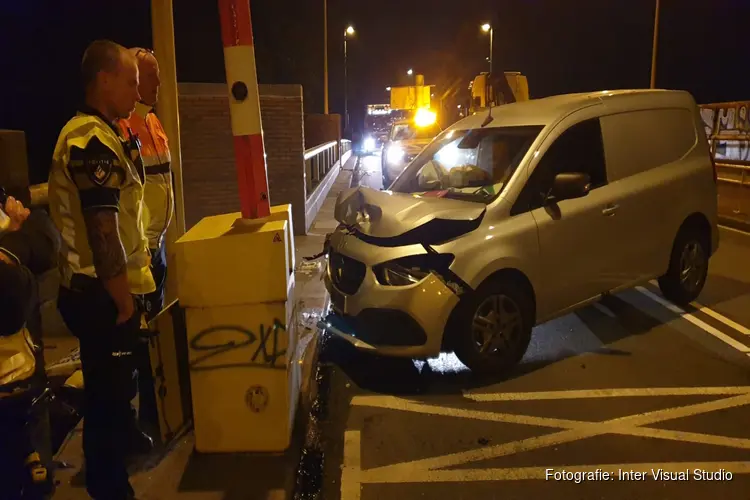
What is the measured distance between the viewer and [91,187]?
282 cm

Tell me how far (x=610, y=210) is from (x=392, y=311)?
2.17m

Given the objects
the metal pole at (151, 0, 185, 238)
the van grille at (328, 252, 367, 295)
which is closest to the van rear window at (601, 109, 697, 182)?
the van grille at (328, 252, 367, 295)

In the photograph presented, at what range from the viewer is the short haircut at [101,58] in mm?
2980

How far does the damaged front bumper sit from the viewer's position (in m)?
4.72

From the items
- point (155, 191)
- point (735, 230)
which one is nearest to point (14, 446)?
point (155, 191)

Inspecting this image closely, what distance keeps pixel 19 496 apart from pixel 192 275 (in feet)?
4.20

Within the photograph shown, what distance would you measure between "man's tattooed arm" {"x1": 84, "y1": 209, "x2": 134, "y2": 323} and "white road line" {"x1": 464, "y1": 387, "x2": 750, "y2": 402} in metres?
2.80

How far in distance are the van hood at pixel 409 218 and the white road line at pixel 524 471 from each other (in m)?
1.69

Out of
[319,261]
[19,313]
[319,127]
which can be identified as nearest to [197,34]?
[319,127]

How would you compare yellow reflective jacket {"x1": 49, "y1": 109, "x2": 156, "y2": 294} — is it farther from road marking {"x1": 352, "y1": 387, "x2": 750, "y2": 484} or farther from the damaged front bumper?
the damaged front bumper

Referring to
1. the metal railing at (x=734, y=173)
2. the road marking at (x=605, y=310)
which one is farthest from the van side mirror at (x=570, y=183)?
the metal railing at (x=734, y=173)

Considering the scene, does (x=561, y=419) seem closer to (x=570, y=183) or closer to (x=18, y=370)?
(x=570, y=183)

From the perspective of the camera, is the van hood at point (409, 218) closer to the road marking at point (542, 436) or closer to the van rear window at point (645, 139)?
the road marking at point (542, 436)

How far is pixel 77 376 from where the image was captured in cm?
477
